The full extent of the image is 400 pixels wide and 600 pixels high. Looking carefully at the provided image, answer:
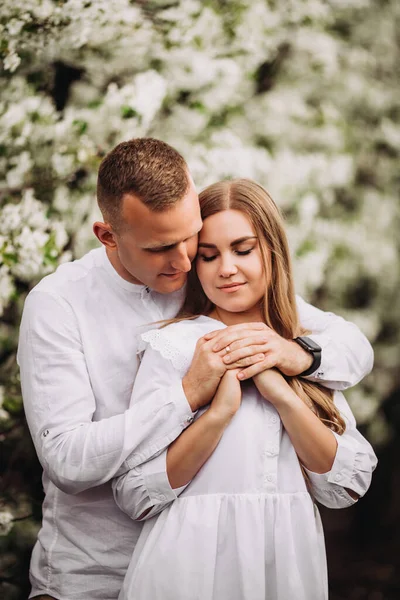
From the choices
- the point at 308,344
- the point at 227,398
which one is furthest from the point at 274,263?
the point at 227,398

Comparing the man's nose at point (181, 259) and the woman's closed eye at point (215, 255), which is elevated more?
the man's nose at point (181, 259)

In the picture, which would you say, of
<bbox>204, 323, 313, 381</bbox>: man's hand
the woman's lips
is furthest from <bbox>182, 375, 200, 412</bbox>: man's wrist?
the woman's lips

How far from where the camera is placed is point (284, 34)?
4.49 metres

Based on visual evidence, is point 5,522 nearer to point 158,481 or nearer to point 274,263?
point 158,481

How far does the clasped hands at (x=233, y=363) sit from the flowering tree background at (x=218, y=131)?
121 cm

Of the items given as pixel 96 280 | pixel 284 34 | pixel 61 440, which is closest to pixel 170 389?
pixel 61 440

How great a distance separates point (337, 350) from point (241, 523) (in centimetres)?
68

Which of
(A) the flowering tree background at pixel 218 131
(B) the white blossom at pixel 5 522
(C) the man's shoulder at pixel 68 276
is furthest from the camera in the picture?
(A) the flowering tree background at pixel 218 131

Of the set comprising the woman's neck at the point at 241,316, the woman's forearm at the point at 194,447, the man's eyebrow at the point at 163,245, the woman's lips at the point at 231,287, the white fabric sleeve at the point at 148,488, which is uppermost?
the man's eyebrow at the point at 163,245

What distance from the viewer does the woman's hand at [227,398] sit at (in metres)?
2.11

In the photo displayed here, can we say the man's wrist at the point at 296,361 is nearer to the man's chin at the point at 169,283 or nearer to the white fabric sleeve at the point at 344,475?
the white fabric sleeve at the point at 344,475

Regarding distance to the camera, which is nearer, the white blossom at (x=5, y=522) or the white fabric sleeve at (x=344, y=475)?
the white fabric sleeve at (x=344, y=475)

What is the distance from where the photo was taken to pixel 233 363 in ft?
7.13

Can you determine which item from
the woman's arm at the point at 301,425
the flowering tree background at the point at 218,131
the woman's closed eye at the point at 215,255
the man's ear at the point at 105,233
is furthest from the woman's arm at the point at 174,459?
the flowering tree background at the point at 218,131
